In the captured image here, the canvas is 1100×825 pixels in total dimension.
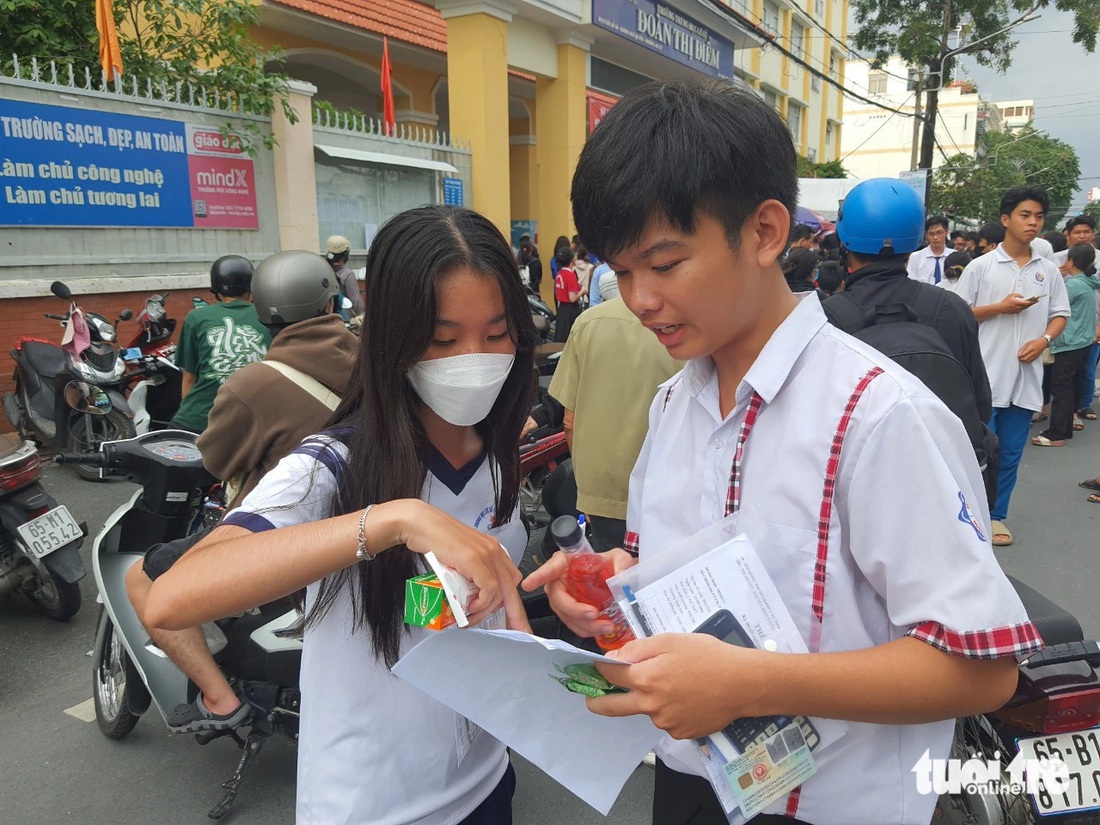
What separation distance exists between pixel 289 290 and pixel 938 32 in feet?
66.1

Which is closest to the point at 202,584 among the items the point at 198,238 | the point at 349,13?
the point at 198,238

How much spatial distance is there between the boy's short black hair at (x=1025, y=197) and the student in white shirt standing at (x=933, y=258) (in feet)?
10.1

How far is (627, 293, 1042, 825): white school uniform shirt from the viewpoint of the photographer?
88 centimetres

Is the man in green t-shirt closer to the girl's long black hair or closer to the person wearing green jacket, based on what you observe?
the girl's long black hair

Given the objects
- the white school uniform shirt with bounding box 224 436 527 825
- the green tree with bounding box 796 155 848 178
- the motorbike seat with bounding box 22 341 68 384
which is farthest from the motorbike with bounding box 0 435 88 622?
the green tree with bounding box 796 155 848 178

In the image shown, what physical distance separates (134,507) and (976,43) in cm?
2094

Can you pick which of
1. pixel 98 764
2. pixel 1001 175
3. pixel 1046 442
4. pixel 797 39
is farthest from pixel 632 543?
pixel 1001 175

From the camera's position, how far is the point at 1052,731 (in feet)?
6.28

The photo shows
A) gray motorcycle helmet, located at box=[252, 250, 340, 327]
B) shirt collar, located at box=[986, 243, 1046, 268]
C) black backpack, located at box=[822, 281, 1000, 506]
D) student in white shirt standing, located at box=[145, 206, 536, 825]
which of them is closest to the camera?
student in white shirt standing, located at box=[145, 206, 536, 825]

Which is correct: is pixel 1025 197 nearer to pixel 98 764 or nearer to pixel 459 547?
pixel 459 547

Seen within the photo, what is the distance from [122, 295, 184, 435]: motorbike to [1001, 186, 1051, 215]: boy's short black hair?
5.72 m

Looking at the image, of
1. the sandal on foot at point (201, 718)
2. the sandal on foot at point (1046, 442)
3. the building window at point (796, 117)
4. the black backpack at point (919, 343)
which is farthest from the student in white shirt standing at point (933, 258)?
the building window at point (796, 117)

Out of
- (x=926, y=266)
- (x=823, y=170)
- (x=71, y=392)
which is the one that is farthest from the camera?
(x=823, y=170)

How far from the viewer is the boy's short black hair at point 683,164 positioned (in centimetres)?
97
